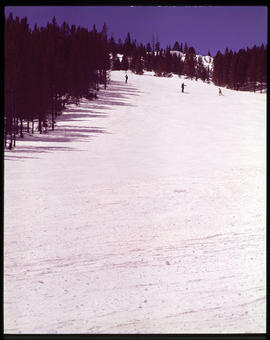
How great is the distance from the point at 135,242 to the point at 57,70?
20124 millimetres

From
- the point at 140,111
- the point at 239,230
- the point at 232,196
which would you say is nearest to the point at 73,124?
the point at 140,111

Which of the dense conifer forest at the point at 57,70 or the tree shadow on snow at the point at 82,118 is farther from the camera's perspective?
the tree shadow on snow at the point at 82,118

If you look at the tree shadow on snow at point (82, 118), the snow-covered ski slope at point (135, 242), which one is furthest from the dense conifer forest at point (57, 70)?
the snow-covered ski slope at point (135, 242)

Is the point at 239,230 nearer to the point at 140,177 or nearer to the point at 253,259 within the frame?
the point at 253,259

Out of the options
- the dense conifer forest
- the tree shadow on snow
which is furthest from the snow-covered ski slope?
the dense conifer forest

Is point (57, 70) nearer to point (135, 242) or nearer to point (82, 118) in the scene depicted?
point (82, 118)

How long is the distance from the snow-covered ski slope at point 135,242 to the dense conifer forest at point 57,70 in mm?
3228

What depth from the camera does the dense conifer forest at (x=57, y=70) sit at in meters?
12.1

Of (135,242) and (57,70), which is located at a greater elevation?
(57,70)

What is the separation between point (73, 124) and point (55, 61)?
4.21m

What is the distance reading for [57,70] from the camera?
79.8 feet

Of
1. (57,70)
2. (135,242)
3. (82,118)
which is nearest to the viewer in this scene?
(135,242)

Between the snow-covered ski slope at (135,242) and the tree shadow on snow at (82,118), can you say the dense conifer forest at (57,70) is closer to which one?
the tree shadow on snow at (82,118)

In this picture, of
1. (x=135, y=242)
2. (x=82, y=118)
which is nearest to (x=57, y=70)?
(x=82, y=118)
